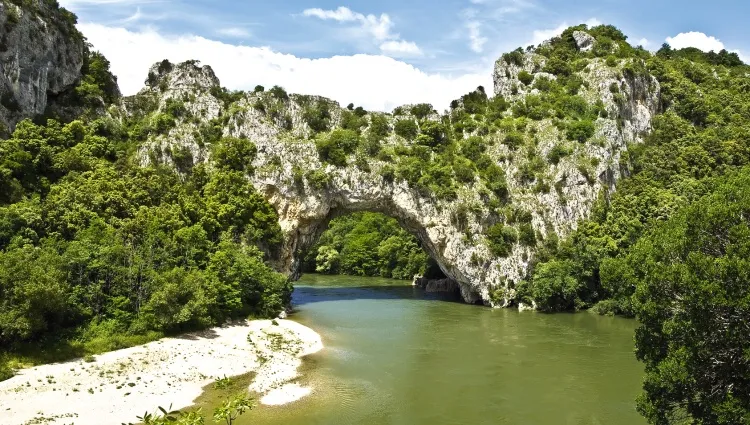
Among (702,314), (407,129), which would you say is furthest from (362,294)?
(702,314)

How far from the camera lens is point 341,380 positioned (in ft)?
98.0

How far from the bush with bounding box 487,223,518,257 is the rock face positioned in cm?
5012

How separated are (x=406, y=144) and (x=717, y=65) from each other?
64.4m

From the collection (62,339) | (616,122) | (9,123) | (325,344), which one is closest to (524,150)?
(616,122)

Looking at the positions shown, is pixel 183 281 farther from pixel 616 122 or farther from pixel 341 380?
pixel 616 122

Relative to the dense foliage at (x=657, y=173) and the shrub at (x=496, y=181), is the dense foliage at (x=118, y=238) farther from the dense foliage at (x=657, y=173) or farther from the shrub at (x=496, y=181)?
the dense foliage at (x=657, y=173)

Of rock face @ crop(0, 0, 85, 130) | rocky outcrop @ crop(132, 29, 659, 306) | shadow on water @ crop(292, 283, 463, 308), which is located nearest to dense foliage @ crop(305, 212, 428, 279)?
shadow on water @ crop(292, 283, 463, 308)

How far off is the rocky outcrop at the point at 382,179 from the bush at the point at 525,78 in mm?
11235

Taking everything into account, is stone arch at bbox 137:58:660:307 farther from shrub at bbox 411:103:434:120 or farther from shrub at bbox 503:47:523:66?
shrub at bbox 503:47:523:66

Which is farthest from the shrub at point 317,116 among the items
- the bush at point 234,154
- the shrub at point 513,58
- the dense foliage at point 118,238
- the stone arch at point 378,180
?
the shrub at point 513,58

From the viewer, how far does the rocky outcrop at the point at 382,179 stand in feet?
192

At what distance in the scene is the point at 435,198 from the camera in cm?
5959

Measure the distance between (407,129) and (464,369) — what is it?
37.8 metres

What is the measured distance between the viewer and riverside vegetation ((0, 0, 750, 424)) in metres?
17.5
